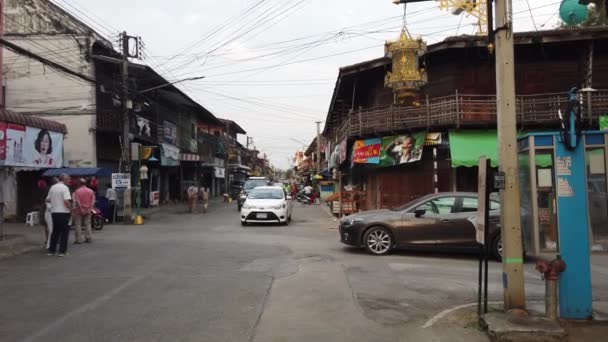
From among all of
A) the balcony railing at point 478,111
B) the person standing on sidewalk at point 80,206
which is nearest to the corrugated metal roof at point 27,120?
the person standing on sidewalk at point 80,206

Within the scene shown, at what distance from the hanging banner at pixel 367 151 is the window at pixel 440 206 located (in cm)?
842

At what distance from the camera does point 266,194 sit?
65.7 feet

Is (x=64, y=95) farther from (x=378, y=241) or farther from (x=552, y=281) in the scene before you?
(x=552, y=281)

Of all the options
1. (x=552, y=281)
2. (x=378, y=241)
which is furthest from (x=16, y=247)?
(x=552, y=281)

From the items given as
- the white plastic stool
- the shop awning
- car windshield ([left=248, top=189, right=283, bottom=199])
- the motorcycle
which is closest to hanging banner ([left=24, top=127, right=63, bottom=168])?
the white plastic stool

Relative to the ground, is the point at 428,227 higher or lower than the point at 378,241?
higher

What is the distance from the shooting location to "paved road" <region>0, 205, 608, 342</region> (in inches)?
212

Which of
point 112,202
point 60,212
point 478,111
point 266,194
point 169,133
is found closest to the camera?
point 60,212

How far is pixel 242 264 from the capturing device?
31.7 ft

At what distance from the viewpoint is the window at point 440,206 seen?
1109 centimetres

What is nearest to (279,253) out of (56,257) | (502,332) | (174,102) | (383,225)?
(383,225)

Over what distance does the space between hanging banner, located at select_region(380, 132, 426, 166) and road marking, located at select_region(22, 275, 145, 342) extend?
40.7ft

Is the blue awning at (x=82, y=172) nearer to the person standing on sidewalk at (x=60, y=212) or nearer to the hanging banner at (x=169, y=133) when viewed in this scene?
the person standing on sidewalk at (x=60, y=212)

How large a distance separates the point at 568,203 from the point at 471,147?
40.2ft
